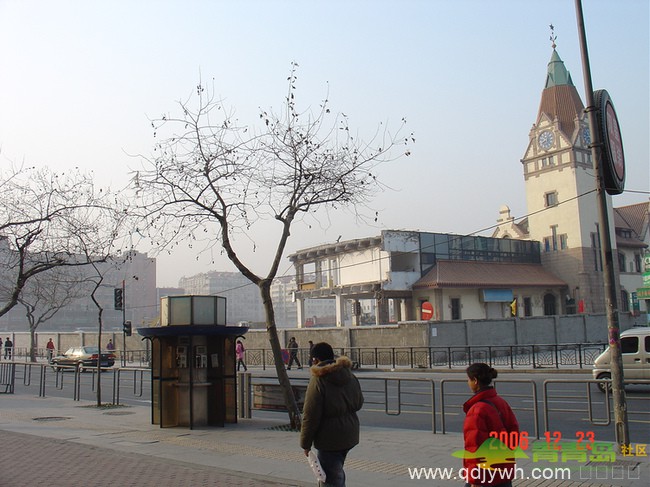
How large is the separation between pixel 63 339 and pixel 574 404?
164ft

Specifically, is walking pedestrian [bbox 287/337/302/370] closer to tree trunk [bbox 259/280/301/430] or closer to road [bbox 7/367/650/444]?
road [bbox 7/367/650/444]

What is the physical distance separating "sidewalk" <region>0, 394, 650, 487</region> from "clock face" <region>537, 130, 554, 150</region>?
1979 inches

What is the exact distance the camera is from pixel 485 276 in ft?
165

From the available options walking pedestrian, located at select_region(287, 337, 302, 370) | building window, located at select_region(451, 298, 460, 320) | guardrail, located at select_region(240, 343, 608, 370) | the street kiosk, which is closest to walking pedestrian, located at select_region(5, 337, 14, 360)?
guardrail, located at select_region(240, 343, 608, 370)

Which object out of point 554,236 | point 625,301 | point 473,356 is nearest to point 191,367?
point 473,356

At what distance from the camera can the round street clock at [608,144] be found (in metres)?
9.84

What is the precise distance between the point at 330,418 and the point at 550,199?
55802 mm

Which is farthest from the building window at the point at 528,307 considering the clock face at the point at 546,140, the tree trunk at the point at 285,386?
the tree trunk at the point at 285,386

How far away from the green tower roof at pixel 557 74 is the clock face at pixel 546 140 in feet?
18.8

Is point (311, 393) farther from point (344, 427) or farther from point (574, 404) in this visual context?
point (574, 404)

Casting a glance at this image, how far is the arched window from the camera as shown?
55.8 m

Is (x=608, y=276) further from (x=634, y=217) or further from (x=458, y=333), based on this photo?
(x=634, y=217)

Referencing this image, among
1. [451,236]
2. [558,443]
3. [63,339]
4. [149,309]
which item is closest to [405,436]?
[558,443]

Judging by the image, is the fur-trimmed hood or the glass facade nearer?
the fur-trimmed hood
